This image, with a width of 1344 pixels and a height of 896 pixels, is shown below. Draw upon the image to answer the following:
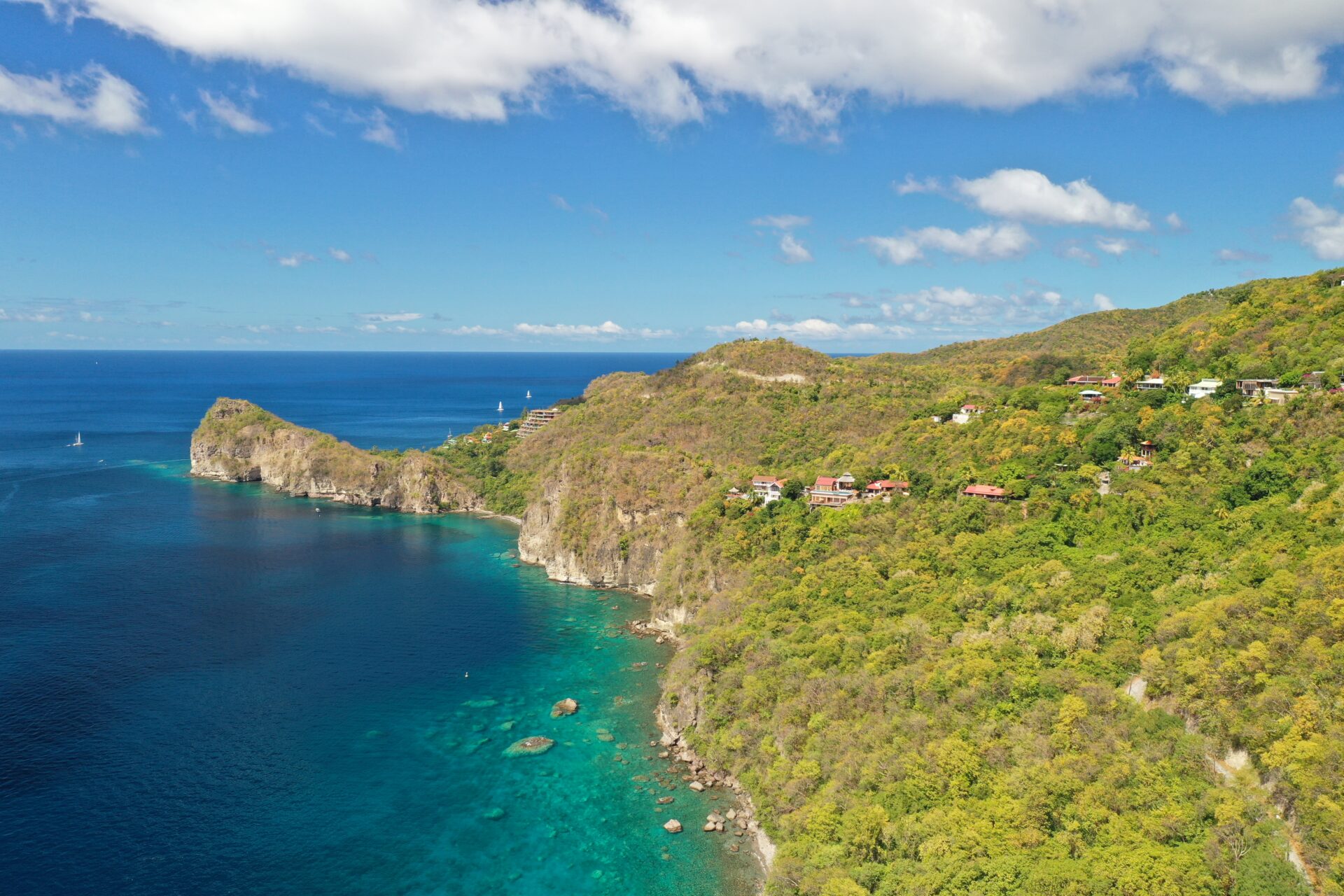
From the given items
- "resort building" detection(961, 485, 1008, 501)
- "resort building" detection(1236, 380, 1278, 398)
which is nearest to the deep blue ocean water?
"resort building" detection(961, 485, 1008, 501)

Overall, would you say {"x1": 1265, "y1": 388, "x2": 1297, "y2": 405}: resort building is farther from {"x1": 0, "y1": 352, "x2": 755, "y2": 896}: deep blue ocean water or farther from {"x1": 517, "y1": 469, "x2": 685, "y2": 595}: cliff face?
{"x1": 517, "y1": 469, "x2": 685, "y2": 595}: cliff face

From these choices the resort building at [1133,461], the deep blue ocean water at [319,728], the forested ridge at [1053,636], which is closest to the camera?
the forested ridge at [1053,636]

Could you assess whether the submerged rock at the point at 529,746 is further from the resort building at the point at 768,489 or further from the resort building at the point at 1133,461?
the resort building at the point at 1133,461

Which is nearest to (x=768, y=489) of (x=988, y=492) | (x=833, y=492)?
(x=833, y=492)

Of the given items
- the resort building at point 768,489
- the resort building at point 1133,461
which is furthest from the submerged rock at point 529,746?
the resort building at point 1133,461

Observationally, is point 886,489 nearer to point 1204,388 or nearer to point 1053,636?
point 1204,388

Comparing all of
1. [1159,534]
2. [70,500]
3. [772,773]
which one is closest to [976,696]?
[772,773]

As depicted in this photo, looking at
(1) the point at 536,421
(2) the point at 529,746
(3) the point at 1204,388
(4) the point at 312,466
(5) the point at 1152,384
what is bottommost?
(2) the point at 529,746
